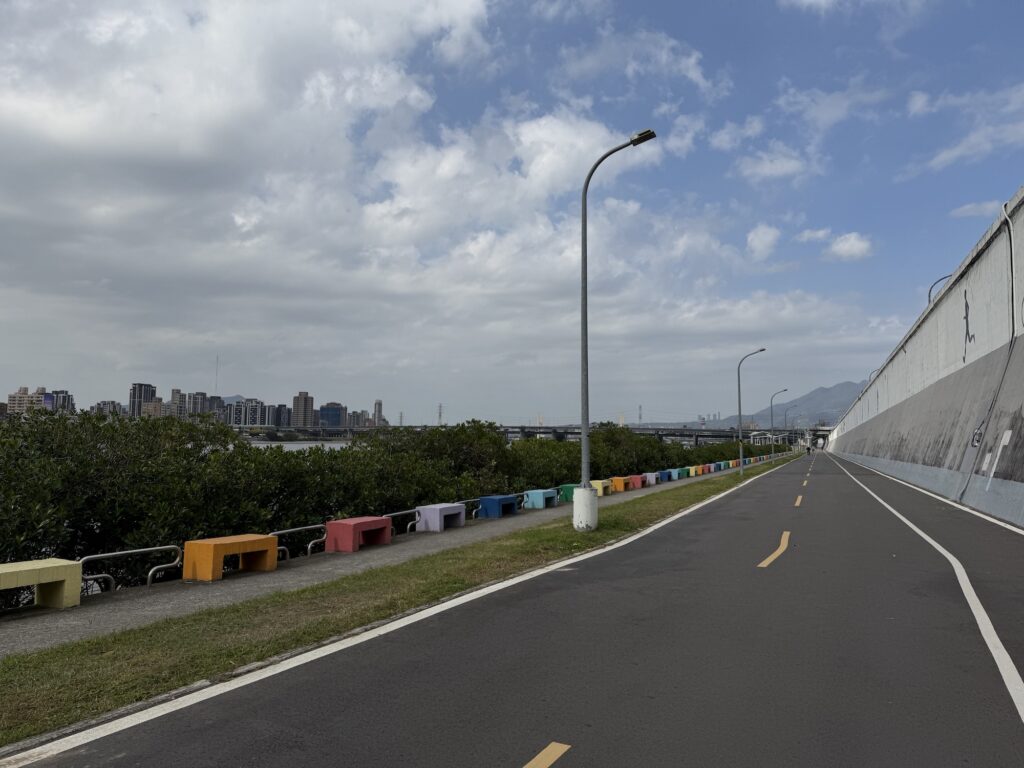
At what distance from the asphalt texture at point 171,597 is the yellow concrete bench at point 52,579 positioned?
0.15 meters

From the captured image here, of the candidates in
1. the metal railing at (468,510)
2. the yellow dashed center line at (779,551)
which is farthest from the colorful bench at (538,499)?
the yellow dashed center line at (779,551)

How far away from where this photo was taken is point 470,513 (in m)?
20.8

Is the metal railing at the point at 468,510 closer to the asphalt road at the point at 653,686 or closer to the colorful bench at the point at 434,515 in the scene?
the colorful bench at the point at 434,515

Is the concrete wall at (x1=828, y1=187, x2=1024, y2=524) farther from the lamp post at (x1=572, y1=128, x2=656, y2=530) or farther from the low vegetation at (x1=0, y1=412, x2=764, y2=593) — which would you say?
the low vegetation at (x1=0, y1=412, x2=764, y2=593)

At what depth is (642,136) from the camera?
1422 centimetres

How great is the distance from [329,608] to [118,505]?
17.1 ft

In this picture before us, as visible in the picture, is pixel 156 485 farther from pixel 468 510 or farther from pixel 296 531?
pixel 468 510

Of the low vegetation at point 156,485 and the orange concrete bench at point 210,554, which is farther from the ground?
the low vegetation at point 156,485

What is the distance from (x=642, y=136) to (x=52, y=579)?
13.0 m

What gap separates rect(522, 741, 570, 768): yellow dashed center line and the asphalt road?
0.02 meters

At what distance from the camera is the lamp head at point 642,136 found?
551 inches

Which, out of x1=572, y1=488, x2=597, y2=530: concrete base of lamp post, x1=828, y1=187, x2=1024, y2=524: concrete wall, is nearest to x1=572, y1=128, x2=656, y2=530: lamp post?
x1=572, y1=488, x2=597, y2=530: concrete base of lamp post

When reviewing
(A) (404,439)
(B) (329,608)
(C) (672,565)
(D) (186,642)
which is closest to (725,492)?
(A) (404,439)

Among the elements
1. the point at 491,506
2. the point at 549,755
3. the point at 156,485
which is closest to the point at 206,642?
the point at 549,755
